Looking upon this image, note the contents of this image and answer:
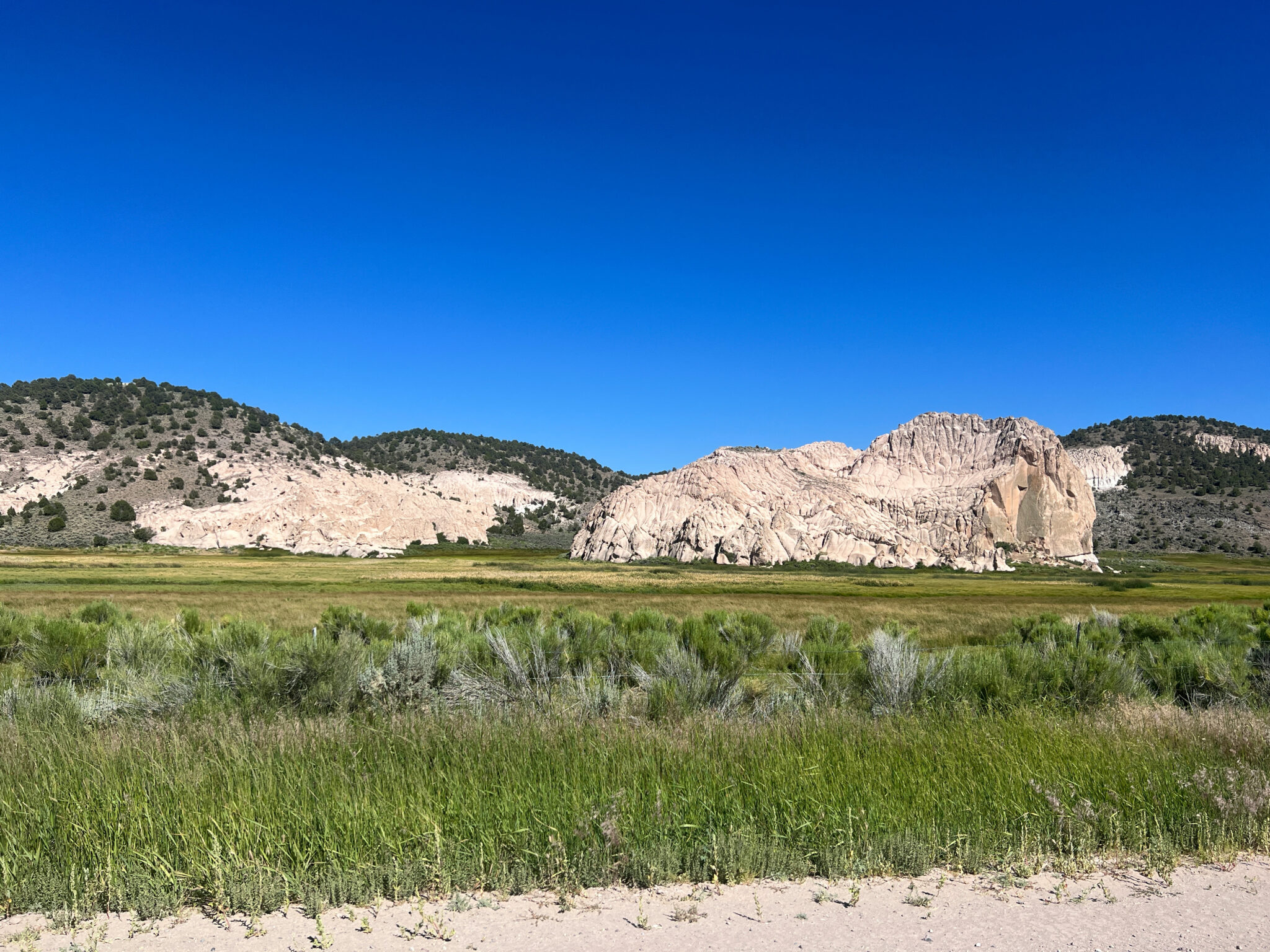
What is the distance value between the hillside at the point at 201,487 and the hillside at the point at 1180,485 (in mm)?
104748

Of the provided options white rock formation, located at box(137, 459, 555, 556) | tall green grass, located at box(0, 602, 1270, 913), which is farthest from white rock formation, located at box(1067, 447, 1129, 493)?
tall green grass, located at box(0, 602, 1270, 913)

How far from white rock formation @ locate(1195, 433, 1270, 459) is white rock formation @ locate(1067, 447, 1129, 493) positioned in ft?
50.5

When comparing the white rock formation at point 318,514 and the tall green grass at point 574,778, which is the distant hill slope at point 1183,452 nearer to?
the white rock formation at point 318,514

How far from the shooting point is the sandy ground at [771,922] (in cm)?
455

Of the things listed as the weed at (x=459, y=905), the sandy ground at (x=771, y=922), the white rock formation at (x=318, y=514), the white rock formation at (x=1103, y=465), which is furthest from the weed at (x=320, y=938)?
the white rock formation at (x=1103, y=465)

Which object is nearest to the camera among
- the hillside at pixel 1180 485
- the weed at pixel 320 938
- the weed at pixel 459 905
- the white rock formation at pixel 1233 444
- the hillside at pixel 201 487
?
the weed at pixel 320 938

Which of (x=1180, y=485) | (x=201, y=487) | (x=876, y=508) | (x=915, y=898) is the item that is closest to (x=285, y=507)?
(x=201, y=487)

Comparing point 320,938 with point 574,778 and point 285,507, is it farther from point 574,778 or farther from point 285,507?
point 285,507

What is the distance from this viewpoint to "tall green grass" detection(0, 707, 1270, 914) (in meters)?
5.34

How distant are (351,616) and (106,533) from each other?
94801 millimetres

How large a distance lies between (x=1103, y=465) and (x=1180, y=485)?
1721cm

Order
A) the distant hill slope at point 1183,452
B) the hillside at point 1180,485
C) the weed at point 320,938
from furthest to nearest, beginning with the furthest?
1. the distant hill slope at point 1183,452
2. the hillside at point 1180,485
3. the weed at point 320,938

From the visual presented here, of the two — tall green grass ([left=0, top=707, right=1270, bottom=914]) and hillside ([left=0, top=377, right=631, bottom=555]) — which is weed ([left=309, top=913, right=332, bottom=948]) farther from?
hillside ([left=0, top=377, right=631, bottom=555])

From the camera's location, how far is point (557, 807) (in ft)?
19.8
